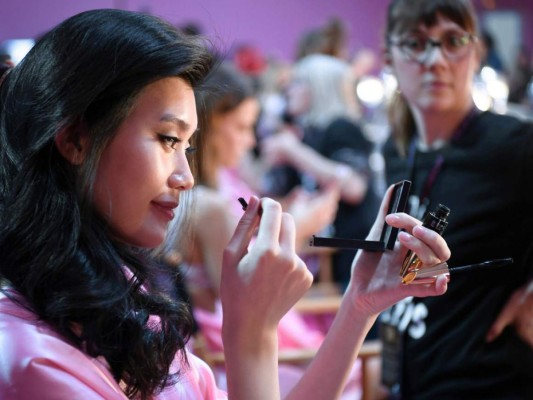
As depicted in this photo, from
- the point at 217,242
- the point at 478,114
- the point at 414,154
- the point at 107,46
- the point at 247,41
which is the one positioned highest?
the point at 107,46

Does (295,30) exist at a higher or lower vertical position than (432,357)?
lower

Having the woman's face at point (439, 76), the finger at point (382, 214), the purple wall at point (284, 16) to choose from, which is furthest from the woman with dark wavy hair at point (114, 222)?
the purple wall at point (284, 16)

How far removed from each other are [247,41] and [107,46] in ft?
20.0

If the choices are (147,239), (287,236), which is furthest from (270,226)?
(147,239)

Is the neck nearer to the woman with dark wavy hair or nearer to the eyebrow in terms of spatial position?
the woman with dark wavy hair

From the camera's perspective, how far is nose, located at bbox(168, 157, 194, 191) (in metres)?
0.93

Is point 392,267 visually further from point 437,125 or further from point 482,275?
point 437,125

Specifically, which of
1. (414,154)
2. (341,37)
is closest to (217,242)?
(414,154)

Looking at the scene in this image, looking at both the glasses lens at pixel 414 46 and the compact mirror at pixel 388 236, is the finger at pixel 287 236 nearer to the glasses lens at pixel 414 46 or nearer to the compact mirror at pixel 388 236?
the compact mirror at pixel 388 236

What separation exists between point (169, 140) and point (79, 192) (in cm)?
12

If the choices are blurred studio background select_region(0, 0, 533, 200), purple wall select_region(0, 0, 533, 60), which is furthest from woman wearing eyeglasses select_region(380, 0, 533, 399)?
purple wall select_region(0, 0, 533, 60)

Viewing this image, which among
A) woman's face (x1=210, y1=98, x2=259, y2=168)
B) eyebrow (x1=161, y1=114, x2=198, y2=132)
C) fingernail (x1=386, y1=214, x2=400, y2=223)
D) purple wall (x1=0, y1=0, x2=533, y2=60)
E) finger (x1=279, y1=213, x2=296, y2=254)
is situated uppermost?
eyebrow (x1=161, y1=114, x2=198, y2=132)

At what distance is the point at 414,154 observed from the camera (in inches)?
65.1

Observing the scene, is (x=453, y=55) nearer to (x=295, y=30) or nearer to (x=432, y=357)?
(x=432, y=357)
